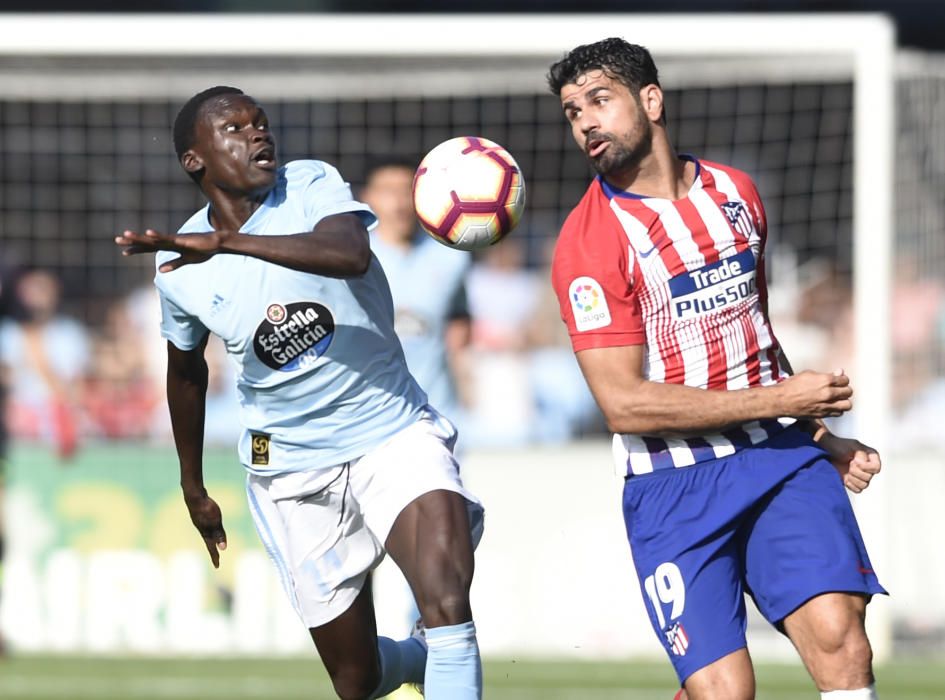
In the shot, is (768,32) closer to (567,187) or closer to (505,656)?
(567,187)

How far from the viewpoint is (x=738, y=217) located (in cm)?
551

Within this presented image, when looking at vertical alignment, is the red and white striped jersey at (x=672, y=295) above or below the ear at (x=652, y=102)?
below

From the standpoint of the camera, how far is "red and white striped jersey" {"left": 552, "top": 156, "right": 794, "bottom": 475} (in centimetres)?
534

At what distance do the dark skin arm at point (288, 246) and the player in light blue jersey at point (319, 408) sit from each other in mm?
53

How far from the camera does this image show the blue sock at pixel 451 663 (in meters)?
5.58

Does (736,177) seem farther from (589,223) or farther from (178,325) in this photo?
(178,325)

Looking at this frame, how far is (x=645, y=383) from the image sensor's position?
209 inches

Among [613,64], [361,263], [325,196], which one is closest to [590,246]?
[613,64]

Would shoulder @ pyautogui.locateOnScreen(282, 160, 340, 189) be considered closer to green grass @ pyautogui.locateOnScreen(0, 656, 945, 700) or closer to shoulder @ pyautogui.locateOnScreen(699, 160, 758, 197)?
shoulder @ pyautogui.locateOnScreen(699, 160, 758, 197)

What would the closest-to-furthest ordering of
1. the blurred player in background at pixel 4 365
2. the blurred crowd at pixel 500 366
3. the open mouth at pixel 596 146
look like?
the open mouth at pixel 596 146 → the blurred player in background at pixel 4 365 → the blurred crowd at pixel 500 366

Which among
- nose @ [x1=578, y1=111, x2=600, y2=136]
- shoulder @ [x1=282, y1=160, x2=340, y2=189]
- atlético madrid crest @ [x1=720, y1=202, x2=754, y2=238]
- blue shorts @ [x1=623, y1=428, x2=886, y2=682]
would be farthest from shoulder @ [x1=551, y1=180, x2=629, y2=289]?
shoulder @ [x1=282, y1=160, x2=340, y2=189]

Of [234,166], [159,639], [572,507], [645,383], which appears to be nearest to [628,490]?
[645,383]

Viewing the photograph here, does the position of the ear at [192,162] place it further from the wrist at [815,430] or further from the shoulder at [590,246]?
the wrist at [815,430]

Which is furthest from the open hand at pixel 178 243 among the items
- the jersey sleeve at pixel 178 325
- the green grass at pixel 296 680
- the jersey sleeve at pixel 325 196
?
the green grass at pixel 296 680
